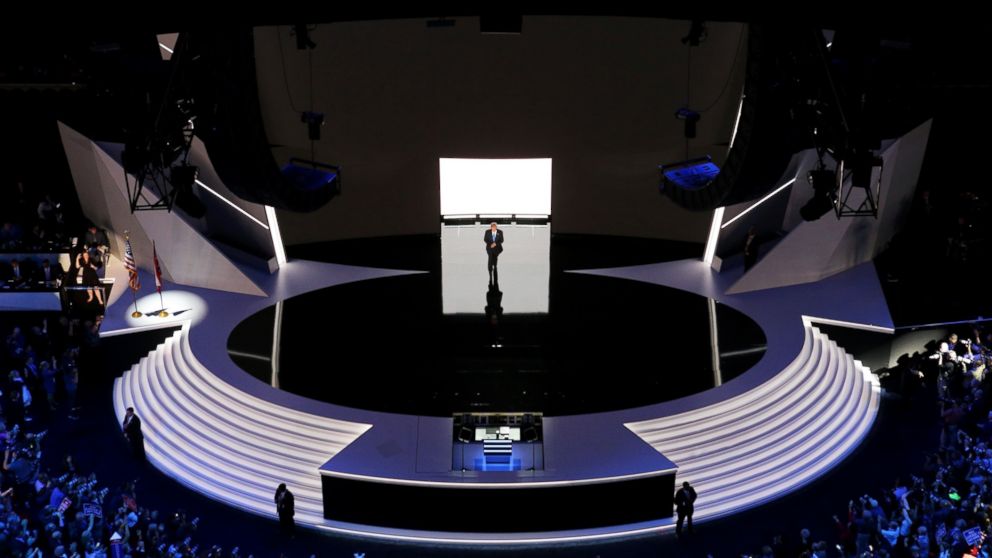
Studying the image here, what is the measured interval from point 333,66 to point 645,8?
11783mm

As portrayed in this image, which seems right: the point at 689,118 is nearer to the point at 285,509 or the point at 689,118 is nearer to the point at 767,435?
the point at 767,435

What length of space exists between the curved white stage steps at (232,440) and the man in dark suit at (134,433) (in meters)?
0.21

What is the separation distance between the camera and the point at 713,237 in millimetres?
22547

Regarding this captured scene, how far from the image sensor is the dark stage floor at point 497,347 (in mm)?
16906

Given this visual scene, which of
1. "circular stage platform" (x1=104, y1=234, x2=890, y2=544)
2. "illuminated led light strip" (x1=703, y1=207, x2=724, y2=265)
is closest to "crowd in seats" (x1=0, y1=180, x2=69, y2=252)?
"circular stage platform" (x1=104, y1=234, x2=890, y2=544)

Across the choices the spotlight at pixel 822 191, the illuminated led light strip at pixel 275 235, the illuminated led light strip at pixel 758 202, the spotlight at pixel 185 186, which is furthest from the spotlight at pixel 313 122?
the spotlight at pixel 822 191

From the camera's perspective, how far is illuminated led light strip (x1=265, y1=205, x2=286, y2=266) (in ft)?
72.6

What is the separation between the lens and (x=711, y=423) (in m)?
16.2

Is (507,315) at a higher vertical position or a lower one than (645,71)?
lower

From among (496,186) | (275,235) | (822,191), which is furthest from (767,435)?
(275,235)

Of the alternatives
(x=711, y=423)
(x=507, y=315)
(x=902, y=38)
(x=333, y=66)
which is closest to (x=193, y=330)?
(x=507, y=315)

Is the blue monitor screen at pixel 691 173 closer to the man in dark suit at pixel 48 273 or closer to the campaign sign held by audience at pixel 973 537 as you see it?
the campaign sign held by audience at pixel 973 537

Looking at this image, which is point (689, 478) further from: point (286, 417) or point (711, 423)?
point (286, 417)

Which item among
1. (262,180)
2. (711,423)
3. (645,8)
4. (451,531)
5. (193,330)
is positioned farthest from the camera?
(193,330)
